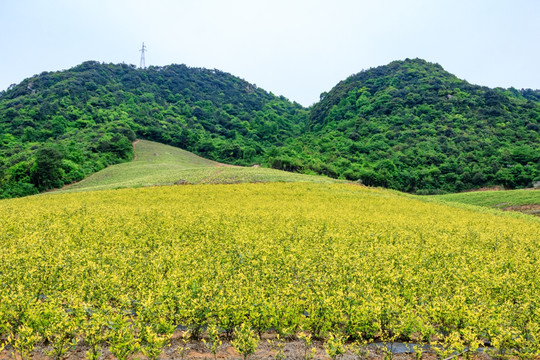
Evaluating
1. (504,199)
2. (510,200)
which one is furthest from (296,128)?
(510,200)

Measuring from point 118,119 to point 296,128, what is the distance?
73.9 meters

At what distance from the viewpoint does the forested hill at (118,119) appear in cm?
6156

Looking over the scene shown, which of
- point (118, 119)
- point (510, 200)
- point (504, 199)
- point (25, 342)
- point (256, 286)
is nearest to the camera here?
point (25, 342)

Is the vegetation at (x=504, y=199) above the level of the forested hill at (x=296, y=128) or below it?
below

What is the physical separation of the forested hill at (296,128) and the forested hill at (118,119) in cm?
38

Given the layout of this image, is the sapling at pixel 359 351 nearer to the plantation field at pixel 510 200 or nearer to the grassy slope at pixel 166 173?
the grassy slope at pixel 166 173

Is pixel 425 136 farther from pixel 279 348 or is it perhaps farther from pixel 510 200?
pixel 279 348

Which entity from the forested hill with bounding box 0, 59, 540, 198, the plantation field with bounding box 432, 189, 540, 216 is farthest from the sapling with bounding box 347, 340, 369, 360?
the forested hill with bounding box 0, 59, 540, 198

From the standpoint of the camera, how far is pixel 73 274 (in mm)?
8734

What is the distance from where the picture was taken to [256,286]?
820 centimetres

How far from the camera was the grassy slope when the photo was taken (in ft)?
146

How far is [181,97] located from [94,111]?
4846 centimetres

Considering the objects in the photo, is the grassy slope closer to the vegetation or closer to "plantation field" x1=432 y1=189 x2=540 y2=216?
the vegetation

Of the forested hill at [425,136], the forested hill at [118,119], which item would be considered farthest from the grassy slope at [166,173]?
the forested hill at [425,136]
